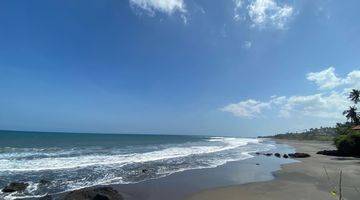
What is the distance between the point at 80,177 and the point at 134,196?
562cm

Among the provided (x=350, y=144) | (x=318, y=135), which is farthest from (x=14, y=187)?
(x=318, y=135)

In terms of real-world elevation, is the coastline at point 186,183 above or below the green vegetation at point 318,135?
below

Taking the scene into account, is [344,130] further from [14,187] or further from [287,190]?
[14,187]

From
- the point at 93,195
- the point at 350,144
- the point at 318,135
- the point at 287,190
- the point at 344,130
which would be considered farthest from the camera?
the point at 318,135

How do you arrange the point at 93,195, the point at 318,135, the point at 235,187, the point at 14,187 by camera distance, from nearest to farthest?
the point at 93,195
the point at 14,187
the point at 235,187
the point at 318,135

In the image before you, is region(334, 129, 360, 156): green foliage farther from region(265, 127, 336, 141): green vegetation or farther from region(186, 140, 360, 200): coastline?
region(265, 127, 336, 141): green vegetation

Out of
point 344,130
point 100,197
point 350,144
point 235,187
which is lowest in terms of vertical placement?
point 235,187

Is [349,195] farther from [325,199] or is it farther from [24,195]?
[24,195]

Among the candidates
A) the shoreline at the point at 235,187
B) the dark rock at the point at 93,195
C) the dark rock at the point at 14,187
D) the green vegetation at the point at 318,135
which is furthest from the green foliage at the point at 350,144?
the green vegetation at the point at 318,135

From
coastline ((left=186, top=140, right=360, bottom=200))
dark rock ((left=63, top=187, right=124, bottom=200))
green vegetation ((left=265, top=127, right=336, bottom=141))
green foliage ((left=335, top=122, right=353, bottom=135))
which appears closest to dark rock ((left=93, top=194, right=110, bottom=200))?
dark rock ((left=63, top=187, right=124, bottom=200))

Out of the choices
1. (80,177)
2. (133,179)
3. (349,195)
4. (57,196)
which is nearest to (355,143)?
(349,195)

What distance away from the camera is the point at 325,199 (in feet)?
42.2

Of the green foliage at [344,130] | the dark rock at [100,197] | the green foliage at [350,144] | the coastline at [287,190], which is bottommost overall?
the coastline at [287,190]

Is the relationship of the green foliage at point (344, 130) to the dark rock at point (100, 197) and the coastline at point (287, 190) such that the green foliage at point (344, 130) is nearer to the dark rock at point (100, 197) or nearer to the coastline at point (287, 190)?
the coastline at point (287, 190)
